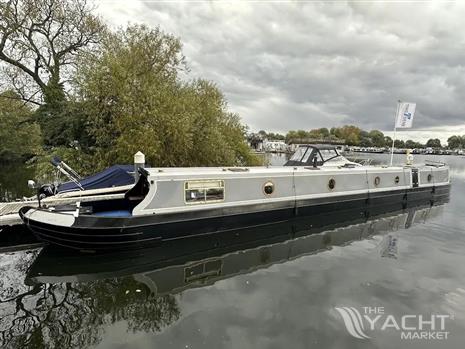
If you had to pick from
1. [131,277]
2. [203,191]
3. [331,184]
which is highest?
[203,191]

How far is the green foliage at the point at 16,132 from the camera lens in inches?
1113

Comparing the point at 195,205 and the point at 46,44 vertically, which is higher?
the point at 46,44

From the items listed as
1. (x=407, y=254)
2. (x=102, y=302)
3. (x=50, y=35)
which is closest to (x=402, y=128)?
(x=407, y=254)

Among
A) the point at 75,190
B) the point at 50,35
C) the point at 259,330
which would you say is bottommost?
the point at 259,330

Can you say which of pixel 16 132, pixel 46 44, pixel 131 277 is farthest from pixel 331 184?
pixel 16 132

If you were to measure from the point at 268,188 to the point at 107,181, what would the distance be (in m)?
5.84

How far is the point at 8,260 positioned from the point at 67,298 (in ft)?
10.5

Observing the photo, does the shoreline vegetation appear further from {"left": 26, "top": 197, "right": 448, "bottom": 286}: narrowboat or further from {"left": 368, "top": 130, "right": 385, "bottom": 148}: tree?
{"left": 368, "top": 130, "right": 385, "bottom": 148}: tree

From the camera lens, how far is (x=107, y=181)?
36.7 feet

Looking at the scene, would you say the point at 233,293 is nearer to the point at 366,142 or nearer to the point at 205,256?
the point at 205,256

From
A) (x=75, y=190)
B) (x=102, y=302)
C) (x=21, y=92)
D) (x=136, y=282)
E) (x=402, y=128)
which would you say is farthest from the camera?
(x=21, y=92)

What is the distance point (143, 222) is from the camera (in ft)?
29.8

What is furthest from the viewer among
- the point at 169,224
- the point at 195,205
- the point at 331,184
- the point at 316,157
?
the point at 316,157

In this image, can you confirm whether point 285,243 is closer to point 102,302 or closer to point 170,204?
point 170,204
